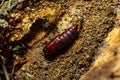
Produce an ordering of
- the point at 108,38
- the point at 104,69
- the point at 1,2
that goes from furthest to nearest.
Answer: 1. the point at 1,2
2. the point at 108,38
3. the point at 104,69

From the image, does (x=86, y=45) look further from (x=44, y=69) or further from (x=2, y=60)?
(x=2, y=60)

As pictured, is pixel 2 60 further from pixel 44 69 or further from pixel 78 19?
pixel 78 19

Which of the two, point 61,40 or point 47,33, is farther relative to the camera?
point 47,33

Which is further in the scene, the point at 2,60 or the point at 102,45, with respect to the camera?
the point at 2,60

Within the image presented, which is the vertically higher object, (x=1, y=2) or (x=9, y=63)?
(x=1, y=2)

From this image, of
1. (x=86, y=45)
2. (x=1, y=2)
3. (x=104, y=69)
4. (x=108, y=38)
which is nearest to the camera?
(x=104, y=69)

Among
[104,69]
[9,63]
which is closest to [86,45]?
[9,63]

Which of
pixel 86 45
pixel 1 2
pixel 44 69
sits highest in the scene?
pixel 1 2
